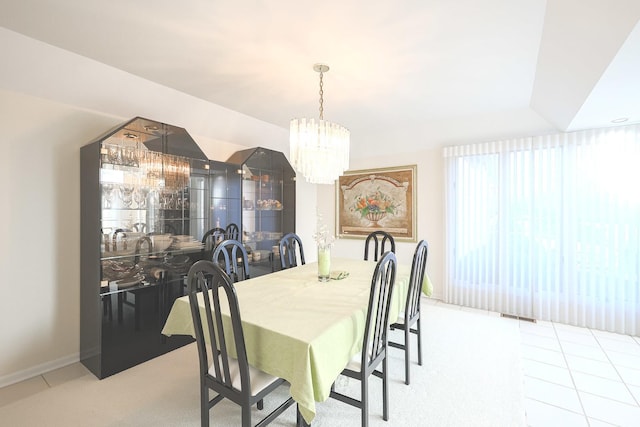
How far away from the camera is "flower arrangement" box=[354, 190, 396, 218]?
183 inches

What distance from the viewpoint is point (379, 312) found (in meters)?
1.75

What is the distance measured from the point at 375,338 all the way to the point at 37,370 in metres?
2.71

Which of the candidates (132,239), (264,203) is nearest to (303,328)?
(132,239)

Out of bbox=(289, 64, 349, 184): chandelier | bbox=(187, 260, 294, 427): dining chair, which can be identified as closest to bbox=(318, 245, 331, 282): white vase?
bbox=(289, 64, 349, 184): chandelier

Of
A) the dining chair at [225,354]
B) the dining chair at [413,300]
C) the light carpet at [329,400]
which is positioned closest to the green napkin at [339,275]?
the dining chair at [413,300]

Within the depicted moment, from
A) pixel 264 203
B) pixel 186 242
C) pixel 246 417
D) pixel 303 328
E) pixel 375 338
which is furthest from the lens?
pixel 264 203

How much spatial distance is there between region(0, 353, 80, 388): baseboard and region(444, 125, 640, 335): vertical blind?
429 centimetres

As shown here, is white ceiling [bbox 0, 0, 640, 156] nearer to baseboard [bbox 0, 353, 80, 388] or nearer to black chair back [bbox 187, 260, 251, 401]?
black chair back [bbox 187, 260, 251, 401]

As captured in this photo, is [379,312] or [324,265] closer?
[379,312]

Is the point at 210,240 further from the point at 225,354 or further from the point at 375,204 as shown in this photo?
the point at 375,204

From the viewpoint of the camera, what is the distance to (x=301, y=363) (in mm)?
1305

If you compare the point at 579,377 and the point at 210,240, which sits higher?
the point at 210,240

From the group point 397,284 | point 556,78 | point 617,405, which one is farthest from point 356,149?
point 617,405

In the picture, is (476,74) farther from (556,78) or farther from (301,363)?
(301,363)
